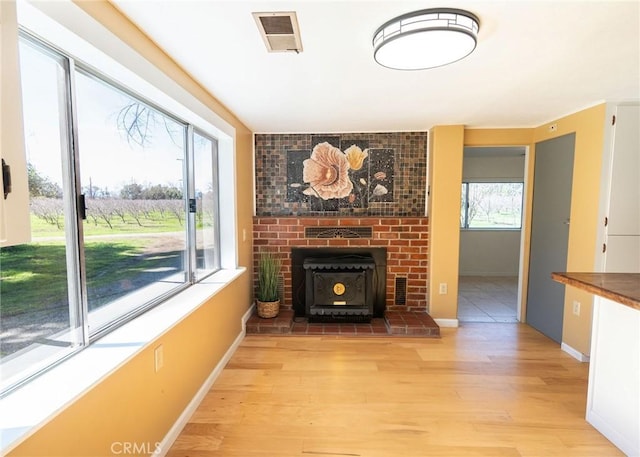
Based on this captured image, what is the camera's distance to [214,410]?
1892 millimetres

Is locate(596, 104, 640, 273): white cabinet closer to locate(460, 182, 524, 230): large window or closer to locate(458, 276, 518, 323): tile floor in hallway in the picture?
locate(458, 276, 518, 323): tile floor in hallway

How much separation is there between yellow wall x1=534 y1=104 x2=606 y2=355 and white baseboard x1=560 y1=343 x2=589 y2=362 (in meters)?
0.03

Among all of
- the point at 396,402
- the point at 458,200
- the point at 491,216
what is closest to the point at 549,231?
the point at 458,200

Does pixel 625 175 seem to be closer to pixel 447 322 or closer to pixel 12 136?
pixel 447 322

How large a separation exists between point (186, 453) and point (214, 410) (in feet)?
1.05

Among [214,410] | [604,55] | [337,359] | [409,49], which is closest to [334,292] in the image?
[337,359]

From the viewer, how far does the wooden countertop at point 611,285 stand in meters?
1.38

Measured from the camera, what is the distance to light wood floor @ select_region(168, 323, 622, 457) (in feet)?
5.35

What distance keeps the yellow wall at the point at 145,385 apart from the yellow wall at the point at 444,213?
2116mm

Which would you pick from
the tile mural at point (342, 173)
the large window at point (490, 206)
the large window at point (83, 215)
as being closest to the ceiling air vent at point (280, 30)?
the large window at point (83, 215)

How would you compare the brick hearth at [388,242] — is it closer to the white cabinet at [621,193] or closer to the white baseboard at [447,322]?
the white baseboard at [447,322]

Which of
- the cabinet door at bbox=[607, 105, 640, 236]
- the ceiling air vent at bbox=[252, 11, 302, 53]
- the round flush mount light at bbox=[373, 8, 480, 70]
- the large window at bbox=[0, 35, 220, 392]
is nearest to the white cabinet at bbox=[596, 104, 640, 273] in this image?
the cabinet door at bbox=[607, 105, 640, 236]

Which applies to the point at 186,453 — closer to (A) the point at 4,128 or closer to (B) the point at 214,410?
(B) the point at 214,410

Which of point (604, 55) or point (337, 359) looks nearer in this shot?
point (604, 55)
